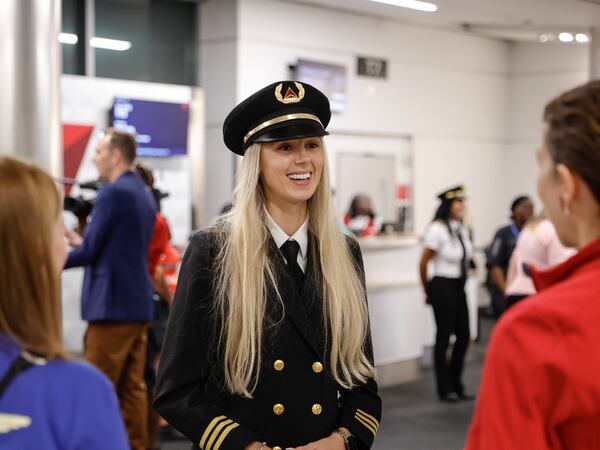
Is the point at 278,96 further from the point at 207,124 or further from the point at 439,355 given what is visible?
the point at 207,124

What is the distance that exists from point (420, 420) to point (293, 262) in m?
4.27

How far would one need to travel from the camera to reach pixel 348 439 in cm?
209

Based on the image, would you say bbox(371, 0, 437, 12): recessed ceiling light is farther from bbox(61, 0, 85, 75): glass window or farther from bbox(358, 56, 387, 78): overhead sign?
bbox(61, 0, 85, 75): glass window

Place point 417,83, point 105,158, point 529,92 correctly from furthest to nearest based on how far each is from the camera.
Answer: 1. point 529,92
2. point 417,83
3. point 105,158

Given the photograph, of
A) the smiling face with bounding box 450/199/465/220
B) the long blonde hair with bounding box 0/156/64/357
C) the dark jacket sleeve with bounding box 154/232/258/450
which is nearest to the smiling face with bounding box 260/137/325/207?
the dark jacket sleeve with bounding box 154/232/258/450

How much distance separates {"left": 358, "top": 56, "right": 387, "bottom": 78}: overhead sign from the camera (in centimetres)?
1023

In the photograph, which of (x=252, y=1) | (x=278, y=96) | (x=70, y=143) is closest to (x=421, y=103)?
(x=252, y=1)

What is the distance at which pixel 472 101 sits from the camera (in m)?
11.9

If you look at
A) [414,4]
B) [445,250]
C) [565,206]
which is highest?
[414,4]

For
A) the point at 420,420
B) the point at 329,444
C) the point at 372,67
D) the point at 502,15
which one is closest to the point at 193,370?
the point at 329,444

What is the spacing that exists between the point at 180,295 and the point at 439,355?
16.3 feet

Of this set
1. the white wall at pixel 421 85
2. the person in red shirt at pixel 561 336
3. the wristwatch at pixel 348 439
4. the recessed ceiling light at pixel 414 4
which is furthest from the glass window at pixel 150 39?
the person in red shirt at pixel 561 336

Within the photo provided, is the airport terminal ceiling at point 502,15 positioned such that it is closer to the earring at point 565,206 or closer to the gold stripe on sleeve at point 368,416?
the gold stripe on sleeve at point 368,416

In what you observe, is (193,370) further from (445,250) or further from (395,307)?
(395,307)
